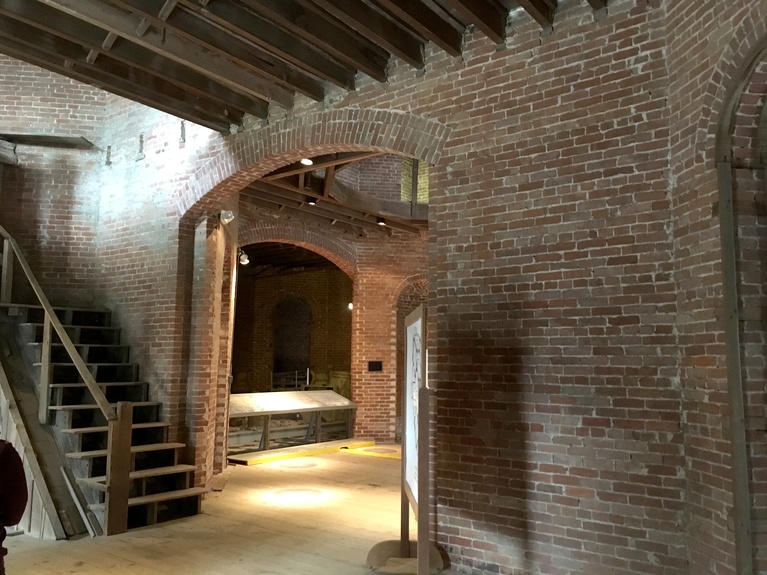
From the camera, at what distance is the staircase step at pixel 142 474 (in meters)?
5.40

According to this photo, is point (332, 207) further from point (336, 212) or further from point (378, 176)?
point (378, 176)

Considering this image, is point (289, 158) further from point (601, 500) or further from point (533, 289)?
point (601, 500)

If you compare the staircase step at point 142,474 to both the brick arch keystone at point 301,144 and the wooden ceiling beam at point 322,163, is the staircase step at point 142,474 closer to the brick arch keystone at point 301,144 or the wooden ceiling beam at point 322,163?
the brick arch keystone at point 301,144

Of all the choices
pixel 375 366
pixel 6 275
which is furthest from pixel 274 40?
pixel 375 366

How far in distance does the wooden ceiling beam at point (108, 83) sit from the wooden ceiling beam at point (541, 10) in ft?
11.6

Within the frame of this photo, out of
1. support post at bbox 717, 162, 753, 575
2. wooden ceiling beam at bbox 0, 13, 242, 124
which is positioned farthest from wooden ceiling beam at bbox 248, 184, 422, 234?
support post at bbox 717, 162, 753, 575

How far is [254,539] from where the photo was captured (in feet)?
17.2

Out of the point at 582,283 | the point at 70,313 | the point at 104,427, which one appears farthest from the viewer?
the point at 70,313

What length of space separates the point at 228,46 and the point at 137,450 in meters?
4.03

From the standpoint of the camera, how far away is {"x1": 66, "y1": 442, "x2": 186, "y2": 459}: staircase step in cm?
550

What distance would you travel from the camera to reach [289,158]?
20.5 ft

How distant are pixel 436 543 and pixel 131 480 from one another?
326 cm

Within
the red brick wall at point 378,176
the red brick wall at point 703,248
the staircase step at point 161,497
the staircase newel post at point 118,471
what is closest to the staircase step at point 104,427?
the staircase newel post at point 118,471

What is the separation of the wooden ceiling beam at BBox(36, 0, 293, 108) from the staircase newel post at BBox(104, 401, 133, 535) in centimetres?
326
